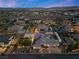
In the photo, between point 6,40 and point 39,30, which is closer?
point 6,40

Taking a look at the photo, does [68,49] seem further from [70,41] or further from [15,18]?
[15,18]

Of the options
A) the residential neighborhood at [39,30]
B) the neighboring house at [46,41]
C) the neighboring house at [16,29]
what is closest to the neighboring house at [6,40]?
the residential neighborhood at [39,30]

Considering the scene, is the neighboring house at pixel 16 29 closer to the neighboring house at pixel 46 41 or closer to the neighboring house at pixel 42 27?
the neighboring house at pixel 42 27

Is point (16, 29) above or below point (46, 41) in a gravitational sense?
above

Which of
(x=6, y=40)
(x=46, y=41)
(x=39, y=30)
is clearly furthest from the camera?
(x=39, y=30)

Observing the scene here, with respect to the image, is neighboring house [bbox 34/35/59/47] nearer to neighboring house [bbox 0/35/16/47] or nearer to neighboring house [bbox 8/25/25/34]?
neighboring house [bbox 0/35/16/47]

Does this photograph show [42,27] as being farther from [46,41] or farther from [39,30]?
[46,41]

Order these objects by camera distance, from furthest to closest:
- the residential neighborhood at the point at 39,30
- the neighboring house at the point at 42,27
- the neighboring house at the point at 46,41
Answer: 1. the neighboring house at the point at 42,27
2. the neighboring house at the point at 46,41
3. the residential neighborhood at the point at 39,30

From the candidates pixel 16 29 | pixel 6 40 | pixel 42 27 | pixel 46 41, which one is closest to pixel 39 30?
pixel 42 27

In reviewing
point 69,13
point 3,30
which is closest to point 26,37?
point 3,30

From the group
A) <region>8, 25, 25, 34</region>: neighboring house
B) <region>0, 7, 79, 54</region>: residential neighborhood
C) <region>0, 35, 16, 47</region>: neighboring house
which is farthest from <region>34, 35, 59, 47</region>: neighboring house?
<region>8, 25, 25, 34</region>: neighboring house

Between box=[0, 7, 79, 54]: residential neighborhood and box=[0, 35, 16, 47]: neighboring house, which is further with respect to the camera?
box=[0, 35, 16, 47]: neighboring house
